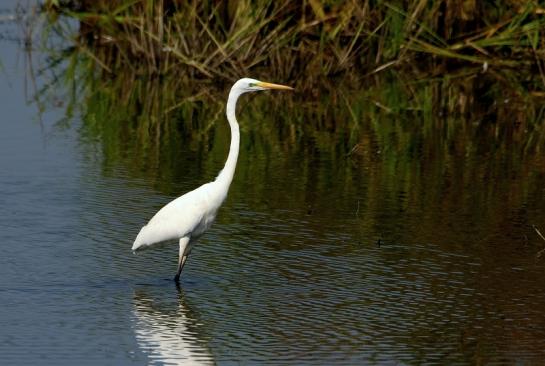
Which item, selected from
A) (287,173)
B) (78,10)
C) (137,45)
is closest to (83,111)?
(137,45)

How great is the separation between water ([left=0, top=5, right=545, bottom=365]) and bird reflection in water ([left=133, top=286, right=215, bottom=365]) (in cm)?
2

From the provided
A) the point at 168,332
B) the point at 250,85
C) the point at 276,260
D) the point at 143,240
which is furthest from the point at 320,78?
the point at 168,332

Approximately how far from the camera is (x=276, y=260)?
831 cm

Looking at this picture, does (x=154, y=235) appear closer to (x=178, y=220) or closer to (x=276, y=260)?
(x=178, y=220)

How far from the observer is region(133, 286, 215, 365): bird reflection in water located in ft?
20.8

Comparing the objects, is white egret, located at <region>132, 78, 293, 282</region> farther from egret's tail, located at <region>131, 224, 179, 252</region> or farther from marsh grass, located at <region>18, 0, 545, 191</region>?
marsh grass, located at <region>18, 0, 545, 191</region>

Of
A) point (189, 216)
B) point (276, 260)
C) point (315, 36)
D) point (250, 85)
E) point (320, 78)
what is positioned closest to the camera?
point (189, 216)

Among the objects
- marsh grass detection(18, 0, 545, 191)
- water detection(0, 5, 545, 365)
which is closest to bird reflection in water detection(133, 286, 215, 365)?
water detection(0, 5, 545, 365)

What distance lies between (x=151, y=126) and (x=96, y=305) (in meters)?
5.68

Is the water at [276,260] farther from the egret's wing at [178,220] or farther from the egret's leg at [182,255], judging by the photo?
the egret's wing at [178,220]

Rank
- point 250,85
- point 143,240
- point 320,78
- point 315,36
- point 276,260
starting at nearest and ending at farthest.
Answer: point 143,240 → point 250,85 → point 276,260 → point 315,36 → point 320,78

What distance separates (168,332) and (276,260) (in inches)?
64.3

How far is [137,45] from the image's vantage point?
1543 centimetres

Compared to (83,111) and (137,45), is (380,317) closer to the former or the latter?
(83,111)
